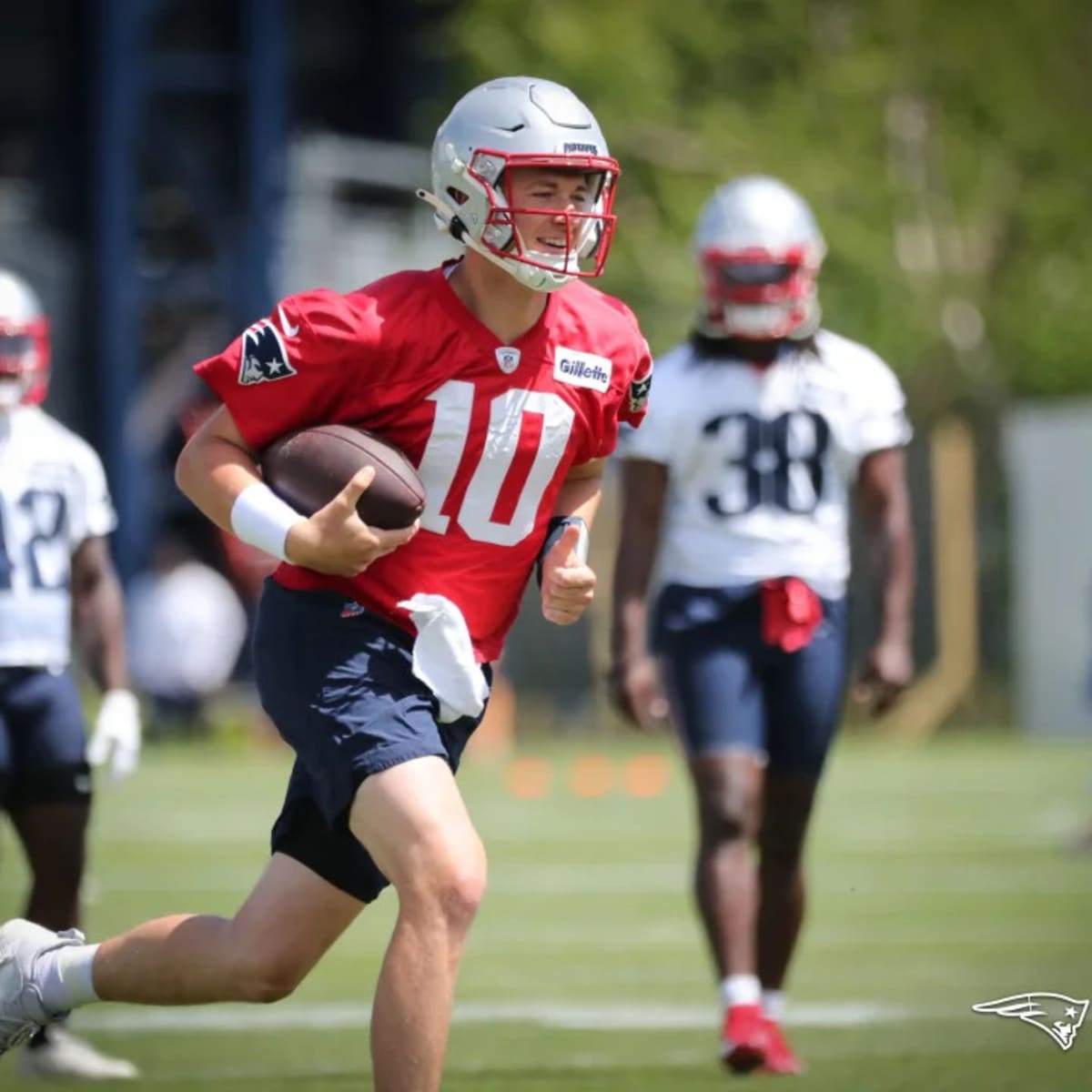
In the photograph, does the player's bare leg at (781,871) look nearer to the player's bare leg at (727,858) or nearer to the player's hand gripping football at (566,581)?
the player's bare leg at (727,858)

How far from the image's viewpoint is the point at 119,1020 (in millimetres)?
6938

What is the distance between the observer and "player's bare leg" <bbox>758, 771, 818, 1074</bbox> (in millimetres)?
6266

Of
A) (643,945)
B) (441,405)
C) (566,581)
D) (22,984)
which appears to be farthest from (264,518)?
(643,945)

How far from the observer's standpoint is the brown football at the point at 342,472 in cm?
447

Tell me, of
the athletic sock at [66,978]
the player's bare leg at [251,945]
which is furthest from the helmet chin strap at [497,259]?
the athletic sock at [66,978]

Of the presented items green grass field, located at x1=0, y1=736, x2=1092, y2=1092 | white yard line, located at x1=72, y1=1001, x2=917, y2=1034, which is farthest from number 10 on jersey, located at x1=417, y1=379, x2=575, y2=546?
white yard line, located at x1=72, y1=1001, x2=917, y2=1034

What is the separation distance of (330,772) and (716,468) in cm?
218

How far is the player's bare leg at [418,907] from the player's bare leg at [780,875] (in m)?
2.01

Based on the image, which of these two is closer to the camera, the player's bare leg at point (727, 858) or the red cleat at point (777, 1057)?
the red cleat at point (777, 1057)

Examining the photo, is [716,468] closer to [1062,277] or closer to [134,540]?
[134,540]

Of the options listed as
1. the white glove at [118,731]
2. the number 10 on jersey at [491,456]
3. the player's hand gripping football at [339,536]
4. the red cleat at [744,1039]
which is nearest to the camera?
the player's hand gripping football at [339,536]

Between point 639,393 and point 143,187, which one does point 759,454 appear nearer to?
point 639,393

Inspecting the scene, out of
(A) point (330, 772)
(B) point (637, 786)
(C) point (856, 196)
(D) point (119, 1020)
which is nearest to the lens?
(A) point (330, 772)

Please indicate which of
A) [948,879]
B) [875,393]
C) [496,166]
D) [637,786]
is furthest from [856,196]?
[496,166]
